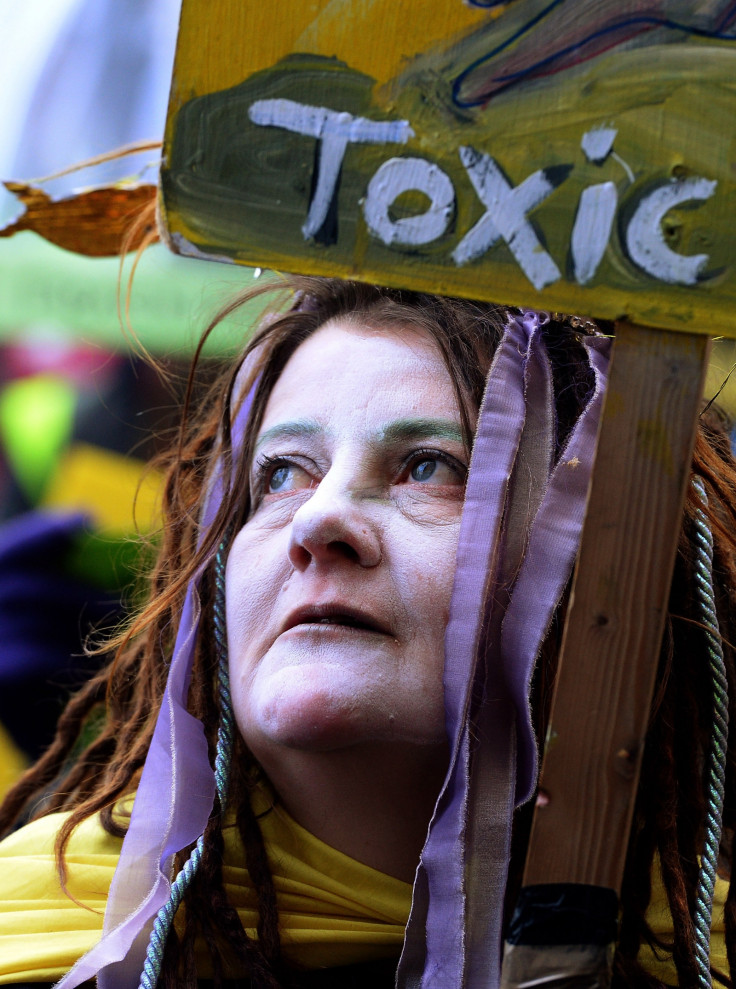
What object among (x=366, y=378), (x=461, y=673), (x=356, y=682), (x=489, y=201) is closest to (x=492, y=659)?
(x=461, y=673)

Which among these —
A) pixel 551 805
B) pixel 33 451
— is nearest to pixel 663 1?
pixel 551 805

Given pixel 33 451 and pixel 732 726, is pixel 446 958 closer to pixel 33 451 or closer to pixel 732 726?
pixel 732 726

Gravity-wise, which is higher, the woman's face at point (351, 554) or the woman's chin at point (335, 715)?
the woman's face at point (351, 554)

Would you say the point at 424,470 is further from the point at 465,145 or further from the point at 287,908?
the point at 287,908

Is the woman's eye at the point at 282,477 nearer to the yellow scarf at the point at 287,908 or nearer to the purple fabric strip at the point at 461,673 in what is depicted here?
the purple fabric strip at the point at 461,673

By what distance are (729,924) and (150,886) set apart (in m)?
0.77

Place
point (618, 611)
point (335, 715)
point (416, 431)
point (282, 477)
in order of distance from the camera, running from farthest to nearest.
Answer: point (282, 477), point (416, 431), point (335, 715), point (618, 611)

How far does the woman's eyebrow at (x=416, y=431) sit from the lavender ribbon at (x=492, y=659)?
2.8 inches

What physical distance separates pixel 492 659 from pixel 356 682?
0.56 ft

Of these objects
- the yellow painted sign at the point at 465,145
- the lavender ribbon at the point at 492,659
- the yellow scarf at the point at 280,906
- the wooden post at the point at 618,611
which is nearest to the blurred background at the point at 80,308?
the yellow scarf at the point at 280,906

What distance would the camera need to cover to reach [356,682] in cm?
124

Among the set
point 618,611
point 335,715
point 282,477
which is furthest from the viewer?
point 282,477

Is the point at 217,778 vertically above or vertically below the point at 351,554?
below

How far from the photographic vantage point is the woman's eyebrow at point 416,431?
1.39 metres
